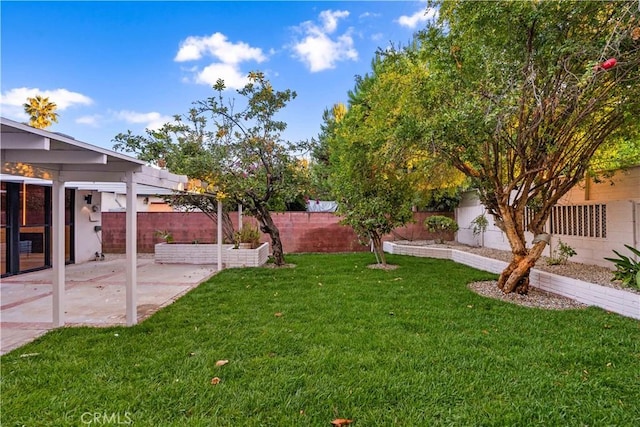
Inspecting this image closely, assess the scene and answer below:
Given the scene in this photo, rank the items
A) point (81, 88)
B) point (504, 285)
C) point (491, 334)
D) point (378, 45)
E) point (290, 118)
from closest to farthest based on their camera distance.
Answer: point (491, 334)
point (504, 285)
point (378, 45)
point (290, 118)
point (81, 88)

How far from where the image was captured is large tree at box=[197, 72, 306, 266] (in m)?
8.41

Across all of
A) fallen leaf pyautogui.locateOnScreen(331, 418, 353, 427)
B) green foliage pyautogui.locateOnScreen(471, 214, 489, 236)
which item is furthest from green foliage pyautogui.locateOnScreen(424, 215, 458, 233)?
fallen leaf pyautogui.locateOnScreen(331, 418, 353, 427)

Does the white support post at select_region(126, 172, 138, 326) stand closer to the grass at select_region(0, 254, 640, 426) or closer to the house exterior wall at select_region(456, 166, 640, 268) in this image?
the grass at select_region(0, 254, 640, 426)

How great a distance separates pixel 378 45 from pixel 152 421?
24.8 ft

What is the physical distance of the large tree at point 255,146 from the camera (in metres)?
8.41

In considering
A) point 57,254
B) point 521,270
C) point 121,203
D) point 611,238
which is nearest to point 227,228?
point 121,203

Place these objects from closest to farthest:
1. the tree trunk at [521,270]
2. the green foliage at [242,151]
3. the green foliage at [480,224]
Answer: the tree trunk at [521,270] → the green foliage at [242,151] → the green foliage at [480,224]

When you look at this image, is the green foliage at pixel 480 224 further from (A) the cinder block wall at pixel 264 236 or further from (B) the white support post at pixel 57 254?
(B) the white support post at pixel 57 254

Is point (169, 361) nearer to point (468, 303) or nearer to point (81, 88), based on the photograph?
point (468, 303)

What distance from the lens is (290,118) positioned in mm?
9188

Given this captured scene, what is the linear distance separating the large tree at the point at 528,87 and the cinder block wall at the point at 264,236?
23.1ft

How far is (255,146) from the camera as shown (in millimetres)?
8609

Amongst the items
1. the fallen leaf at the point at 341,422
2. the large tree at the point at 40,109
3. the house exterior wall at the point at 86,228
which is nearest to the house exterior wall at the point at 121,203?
the house exterior wall at the point at 86,228

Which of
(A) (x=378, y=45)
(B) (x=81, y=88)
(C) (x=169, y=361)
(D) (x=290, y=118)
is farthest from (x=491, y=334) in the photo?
(B) (x=81, y=88)
